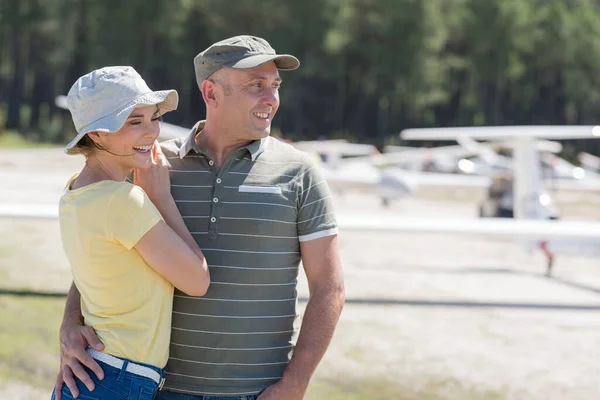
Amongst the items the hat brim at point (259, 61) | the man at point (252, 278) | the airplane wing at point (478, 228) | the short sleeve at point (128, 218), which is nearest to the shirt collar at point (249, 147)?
the man at point (252, 278)

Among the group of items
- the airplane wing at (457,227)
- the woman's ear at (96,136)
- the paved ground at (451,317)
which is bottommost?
the paved ground at (451,317)

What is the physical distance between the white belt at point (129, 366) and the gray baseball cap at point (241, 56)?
0.83 meters

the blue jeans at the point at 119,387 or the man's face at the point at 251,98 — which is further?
the man's face at the point at 251,98

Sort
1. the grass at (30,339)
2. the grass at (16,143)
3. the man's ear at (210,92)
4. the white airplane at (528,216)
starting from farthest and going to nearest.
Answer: the grass at (16,143)
the white airplane at (528,216)
the grass at (30,339)
the man's ear at (210,92)

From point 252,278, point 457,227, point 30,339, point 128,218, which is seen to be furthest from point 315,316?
point 457,227

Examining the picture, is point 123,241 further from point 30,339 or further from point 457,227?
point 457,227

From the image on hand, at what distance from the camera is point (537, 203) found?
1247cm

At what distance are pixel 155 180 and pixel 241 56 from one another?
1.37 ft

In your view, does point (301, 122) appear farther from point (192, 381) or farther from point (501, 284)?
point (192, 381)

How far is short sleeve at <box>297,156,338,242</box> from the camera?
220 centimetres

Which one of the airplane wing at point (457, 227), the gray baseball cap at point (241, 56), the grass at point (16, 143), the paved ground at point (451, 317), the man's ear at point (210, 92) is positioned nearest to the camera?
the gray baseball cap at point (241, 56)

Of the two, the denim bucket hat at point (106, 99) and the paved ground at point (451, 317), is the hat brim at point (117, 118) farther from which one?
the paved ground at point (451, 317)

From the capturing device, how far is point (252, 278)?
2186 millimetres

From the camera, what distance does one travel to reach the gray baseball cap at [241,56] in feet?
7.27
